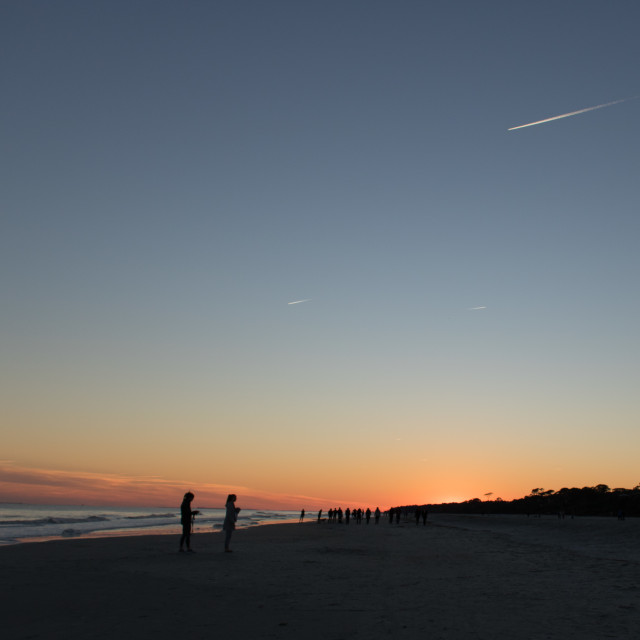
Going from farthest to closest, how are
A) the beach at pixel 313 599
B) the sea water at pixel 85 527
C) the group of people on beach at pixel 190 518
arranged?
the sea water at pixel 85 527 → the group of people on beach at pixel 190 518 → the beach at pixel 313 599

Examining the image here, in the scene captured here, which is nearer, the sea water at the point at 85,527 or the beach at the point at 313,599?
the beach at the point at 313,599

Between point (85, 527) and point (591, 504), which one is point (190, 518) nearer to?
point (85, 527)

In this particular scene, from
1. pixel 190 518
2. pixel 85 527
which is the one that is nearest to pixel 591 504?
pixel 85 527

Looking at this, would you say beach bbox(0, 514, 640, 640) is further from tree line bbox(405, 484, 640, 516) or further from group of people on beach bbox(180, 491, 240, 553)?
tree line bbox(405, 484, 640, 516)

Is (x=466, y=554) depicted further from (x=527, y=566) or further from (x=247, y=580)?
(x=247, y=580)

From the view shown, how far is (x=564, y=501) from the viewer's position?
103062mm

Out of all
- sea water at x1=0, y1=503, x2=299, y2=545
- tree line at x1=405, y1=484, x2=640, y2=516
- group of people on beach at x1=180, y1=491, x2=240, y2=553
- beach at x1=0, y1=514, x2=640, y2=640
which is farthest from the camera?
tree line at x1=405, y1=484, x2=640, y2=516

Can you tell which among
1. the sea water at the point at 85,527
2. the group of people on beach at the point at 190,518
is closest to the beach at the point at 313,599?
the group of people on beach at the point at 190,518

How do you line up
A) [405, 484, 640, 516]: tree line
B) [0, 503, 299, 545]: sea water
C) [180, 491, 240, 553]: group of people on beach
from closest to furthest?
[180, 491, 240, 553]: group of people on beach
[0, 503, 299, 545]: sea water
[405, 484, 640, 516]: tree line

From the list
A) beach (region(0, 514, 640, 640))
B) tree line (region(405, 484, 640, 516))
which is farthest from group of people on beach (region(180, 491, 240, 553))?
tree line (region(405, 484, 640, 516))

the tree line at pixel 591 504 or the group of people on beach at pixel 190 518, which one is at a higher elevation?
the group of people on beach at pixel 190 518

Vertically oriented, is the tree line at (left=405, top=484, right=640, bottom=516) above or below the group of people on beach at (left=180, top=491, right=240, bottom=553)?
below

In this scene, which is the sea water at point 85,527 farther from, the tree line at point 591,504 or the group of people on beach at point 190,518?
the tree line at point 591,504

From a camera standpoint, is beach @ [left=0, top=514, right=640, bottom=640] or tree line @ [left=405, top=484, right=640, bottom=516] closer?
beach @ [left=0, top=514, right=640, bottom=640]
